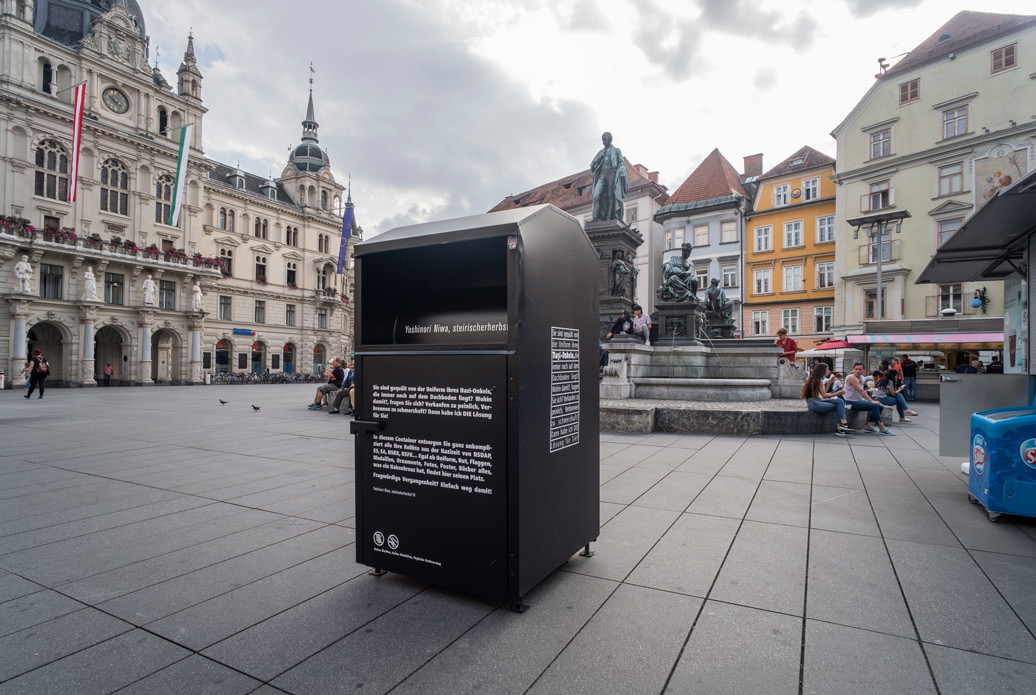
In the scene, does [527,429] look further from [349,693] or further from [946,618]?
[946,618]

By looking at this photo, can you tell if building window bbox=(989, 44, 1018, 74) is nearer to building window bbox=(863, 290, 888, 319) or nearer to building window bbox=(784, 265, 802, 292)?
building window bbox=(863, 290, 888, 319)

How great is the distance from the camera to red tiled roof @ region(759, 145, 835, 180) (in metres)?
38.2

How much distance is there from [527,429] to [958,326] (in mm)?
27127

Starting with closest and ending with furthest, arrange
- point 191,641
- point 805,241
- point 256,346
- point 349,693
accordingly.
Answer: point 349,693
point 191,641
point 805,241
point 256,346

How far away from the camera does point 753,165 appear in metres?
47.4

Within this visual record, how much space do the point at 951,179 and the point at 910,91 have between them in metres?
6.04

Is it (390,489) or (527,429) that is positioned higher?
(527,429)


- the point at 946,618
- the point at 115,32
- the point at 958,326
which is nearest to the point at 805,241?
the point at 958,326

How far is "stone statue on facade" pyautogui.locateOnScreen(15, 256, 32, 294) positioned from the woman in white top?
1725 inches

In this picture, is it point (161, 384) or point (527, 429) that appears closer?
point (527, 429)

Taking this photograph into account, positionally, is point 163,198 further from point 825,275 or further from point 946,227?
point 946,227

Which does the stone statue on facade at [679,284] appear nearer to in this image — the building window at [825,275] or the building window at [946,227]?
the building window at [946,227]

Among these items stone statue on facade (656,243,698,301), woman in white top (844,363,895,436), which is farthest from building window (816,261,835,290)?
woman in white top (844,363,895,436)

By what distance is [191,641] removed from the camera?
8.09 ft
